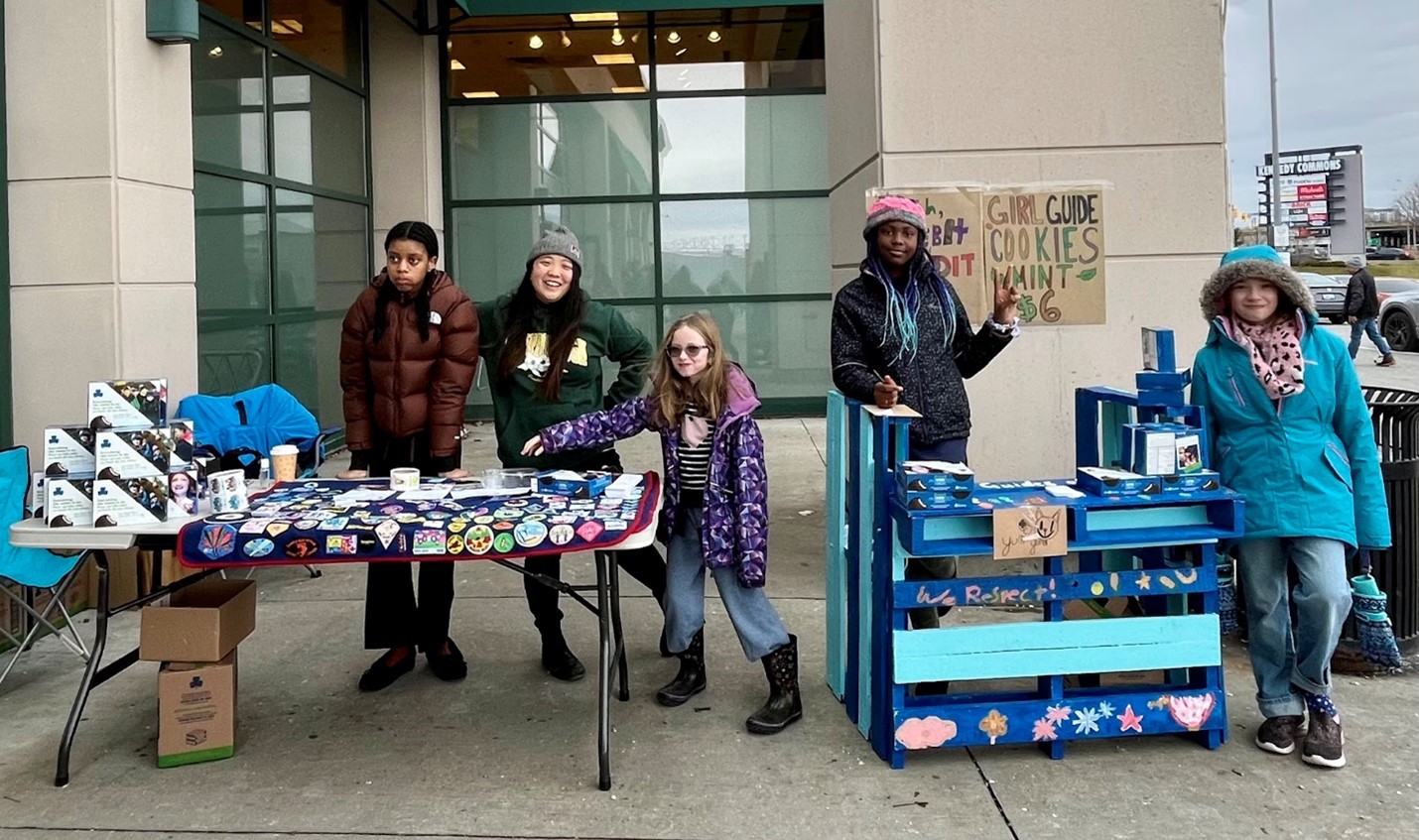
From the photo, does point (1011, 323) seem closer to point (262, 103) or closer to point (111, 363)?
Result: point (111, 363)

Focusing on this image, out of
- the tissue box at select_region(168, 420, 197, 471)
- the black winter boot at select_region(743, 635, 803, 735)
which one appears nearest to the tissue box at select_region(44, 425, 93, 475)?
the tissue box at select_region(168, 420, 197, 471)

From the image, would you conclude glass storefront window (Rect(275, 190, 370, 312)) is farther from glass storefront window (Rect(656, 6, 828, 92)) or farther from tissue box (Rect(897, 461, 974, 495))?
tissue box (Rect(897, 461, 974, 495))

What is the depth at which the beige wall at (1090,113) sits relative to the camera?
568 centimetres

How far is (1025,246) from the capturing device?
5.69 meters

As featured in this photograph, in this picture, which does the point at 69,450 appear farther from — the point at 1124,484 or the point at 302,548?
the point at 1124,484

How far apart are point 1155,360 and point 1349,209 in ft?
151

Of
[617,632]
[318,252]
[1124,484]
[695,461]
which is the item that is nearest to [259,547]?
[617,632]

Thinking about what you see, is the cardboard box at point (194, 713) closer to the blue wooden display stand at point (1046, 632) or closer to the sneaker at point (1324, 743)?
the blue wooden display stand at point (1046, 632)

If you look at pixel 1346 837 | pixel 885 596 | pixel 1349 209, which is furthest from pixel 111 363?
pixel 1349 209

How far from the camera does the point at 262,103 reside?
8.55m

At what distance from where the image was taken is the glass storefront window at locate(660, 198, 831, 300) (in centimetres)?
1248

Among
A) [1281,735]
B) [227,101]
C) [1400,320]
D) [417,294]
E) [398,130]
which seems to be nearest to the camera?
[1281,735]

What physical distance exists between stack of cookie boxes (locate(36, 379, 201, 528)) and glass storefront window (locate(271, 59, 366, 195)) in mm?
5671

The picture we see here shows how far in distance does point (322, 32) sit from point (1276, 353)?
8.88m
